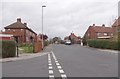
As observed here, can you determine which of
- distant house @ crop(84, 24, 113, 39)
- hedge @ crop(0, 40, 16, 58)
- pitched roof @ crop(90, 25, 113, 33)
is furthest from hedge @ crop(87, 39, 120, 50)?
pitched roof @ crop(90, 25, 113, 33)

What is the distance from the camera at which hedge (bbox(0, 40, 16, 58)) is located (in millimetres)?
25184

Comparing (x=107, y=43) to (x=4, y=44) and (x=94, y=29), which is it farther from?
(x=94, y=29)

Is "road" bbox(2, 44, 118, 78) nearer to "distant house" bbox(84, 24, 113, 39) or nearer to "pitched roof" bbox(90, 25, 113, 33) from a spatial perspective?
"distant house" bbox(84, 24, 113, 39)

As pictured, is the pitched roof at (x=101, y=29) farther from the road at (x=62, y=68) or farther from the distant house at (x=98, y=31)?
the road at (x=62, y=68)

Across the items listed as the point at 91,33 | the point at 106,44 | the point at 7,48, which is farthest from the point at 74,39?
the point at 7,48

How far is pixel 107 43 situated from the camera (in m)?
52.3

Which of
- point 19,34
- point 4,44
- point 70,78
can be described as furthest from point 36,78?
point 19,34

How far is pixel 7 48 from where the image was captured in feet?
84.9

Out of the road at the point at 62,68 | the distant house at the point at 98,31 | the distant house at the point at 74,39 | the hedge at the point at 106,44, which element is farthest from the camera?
the distant house at the point at 74,39

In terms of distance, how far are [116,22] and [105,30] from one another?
24318 mm

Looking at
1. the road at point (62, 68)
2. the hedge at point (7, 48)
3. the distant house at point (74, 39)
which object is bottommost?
the road at point (62, 68)

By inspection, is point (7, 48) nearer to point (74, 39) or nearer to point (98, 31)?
point (98, 31)

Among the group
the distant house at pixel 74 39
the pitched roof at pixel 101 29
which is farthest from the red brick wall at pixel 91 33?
the distant house at pixel 74 39

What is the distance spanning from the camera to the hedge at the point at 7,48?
25.2m
